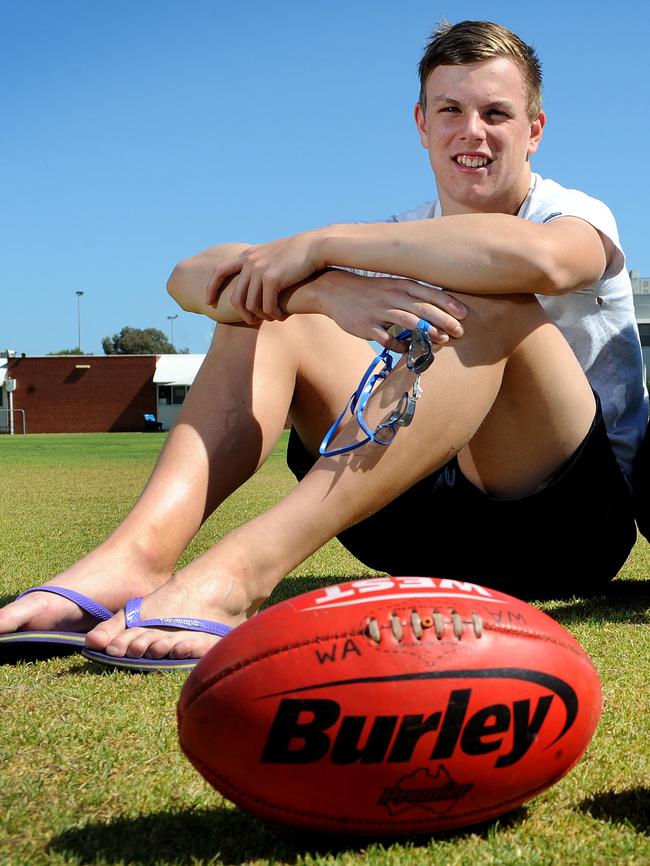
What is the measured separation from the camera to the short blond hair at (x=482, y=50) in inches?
102

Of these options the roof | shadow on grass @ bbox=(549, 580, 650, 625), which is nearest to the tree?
the roof

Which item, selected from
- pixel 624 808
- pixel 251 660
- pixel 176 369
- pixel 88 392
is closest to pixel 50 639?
pixel 251 660

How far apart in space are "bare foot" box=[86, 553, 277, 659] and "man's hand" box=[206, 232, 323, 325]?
24.6 inches

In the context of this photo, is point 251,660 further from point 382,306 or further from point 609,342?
point 609,342

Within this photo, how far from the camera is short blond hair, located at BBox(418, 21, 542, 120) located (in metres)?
2.60

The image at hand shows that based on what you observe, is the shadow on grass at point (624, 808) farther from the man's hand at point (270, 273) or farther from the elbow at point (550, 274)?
the man's hand at point (270, 273)

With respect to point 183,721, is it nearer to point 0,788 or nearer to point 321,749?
point 321,749

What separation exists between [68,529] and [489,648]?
454 centimetres

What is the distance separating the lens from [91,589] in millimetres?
2357

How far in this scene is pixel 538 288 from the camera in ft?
6.95

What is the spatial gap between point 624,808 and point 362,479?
0.86 meters

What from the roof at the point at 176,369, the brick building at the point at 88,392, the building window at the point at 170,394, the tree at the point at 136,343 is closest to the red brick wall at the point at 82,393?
the brick building at the point at 88,392

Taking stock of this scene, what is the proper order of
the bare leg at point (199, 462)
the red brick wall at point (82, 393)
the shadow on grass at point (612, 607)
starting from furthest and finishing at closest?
1. the red brick wall at point (82, 393)
2. the shadow on grass at point (612, 607)
3. the bare leg at point (199, 462)

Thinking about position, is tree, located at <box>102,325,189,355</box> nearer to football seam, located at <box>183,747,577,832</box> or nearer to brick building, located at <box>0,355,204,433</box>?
brick building, located at <box>0,355,204,433</box>
